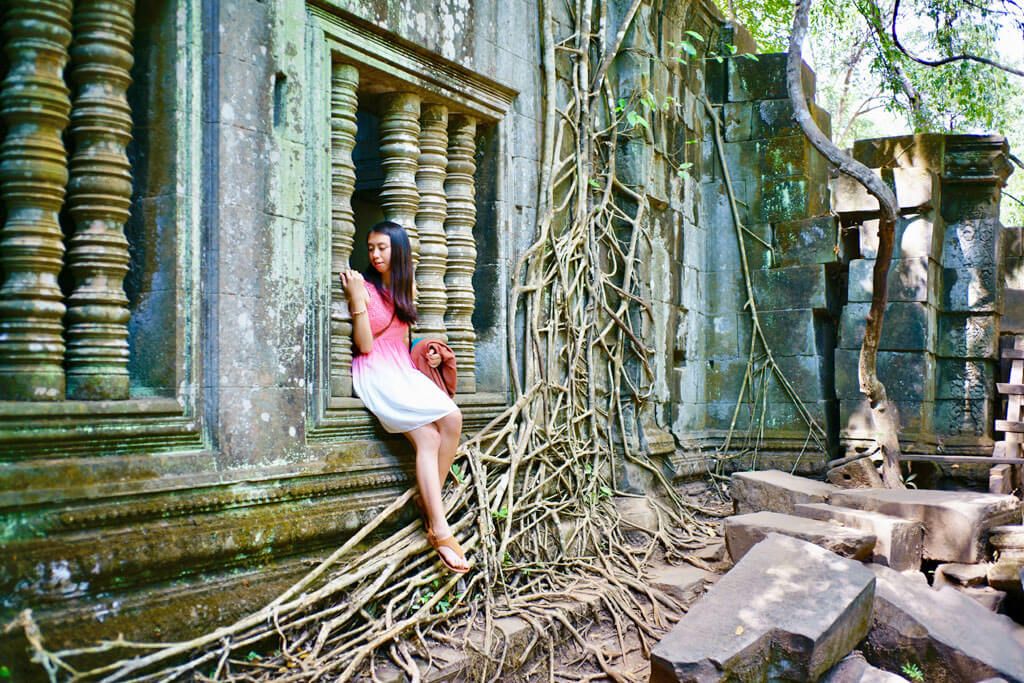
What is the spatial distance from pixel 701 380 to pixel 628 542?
243 cm

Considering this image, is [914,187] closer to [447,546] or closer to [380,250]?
[380,250]

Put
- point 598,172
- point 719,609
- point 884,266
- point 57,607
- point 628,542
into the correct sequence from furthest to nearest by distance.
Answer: point 884,266
point 598,172
point 628,542
point 719,609
point 57,607

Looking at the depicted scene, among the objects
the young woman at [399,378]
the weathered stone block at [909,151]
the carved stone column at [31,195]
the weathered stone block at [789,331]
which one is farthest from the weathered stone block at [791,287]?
the carved stone column at [31,195]

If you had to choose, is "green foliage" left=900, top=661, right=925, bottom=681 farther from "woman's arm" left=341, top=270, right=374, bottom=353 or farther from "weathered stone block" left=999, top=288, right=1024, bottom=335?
"weathered stone block" left=999, top=288, right=1024, bottom=335

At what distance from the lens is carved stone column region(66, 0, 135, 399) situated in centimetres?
310

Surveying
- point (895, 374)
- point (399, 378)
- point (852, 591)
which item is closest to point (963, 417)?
point (895, 374)

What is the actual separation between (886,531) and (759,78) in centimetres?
436

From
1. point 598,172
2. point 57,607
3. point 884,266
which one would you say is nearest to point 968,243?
point 884,266

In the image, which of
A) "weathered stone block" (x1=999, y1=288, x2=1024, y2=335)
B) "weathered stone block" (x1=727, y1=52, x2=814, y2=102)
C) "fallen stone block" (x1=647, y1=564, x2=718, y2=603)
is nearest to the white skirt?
"fallen stone block" (x1=647, y1=564, x2=718, y2=603)

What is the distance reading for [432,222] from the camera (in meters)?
4.71

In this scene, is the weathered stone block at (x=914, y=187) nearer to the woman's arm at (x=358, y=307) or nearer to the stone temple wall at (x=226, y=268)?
the stone temple wall at (x=226, y=268)

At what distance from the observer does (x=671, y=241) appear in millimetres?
6621

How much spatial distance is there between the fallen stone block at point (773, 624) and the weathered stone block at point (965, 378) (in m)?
4.14

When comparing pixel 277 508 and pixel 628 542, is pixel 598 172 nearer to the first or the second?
pixel 628 542
